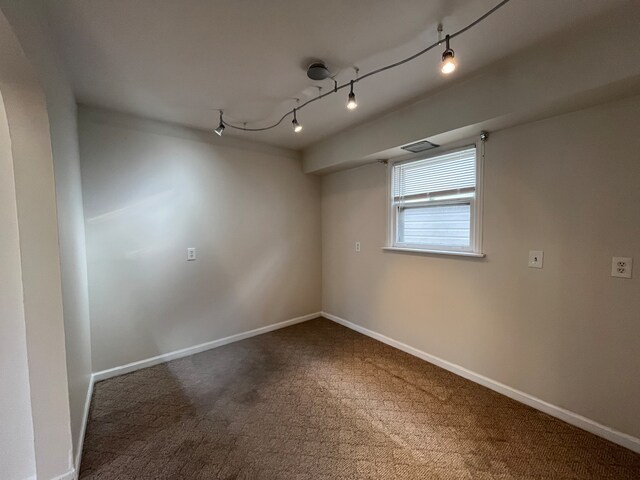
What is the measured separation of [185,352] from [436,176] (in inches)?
122

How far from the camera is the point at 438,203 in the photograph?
2631 millimetres

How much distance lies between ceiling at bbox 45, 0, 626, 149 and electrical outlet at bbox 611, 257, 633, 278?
134cm

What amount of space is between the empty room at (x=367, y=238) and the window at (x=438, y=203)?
2cm

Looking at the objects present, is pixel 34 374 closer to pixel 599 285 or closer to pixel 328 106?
pixel 328 106

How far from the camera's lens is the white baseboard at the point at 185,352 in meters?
2.47

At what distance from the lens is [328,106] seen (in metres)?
2.41

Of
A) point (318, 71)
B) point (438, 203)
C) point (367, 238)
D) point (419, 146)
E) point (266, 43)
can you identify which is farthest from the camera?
point (367, 238)

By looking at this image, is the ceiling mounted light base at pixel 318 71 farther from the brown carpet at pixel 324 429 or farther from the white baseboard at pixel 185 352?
the white baseboard at pixel 185 352

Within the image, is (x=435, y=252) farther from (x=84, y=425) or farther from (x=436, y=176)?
(x=84, y=425)

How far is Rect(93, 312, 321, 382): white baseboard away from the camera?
2469 mm

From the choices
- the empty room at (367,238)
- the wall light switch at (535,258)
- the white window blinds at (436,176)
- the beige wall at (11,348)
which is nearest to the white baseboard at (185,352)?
the empty room at (367,238)

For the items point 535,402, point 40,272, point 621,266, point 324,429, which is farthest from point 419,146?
point 40,272

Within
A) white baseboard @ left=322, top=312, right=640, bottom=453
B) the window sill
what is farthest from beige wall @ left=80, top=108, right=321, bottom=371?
white baseboard @ left=322, top=312, right=640, bottom=453

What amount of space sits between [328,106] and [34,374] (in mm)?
2565
